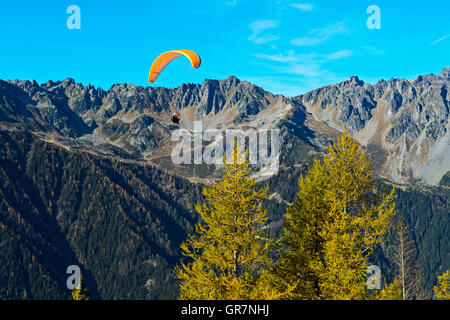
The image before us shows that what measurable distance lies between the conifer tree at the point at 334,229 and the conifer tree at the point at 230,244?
163 centimetres

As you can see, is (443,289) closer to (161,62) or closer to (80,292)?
(80,292)

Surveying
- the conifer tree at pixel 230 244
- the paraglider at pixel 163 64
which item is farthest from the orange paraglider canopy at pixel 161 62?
the conifer tree at pixel 230 244

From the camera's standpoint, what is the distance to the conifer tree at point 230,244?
1911cm

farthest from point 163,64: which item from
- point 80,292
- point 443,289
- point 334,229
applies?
point 443,289

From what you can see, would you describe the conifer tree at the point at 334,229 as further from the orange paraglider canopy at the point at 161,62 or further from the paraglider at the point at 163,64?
the orange paraglider canopy at the point at 161,62

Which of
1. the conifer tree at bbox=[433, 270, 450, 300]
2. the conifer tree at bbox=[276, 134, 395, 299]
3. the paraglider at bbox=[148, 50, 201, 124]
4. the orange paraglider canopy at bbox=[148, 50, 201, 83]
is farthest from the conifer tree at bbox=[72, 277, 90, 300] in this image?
the conifer tree at bbox=[433, 270, 450, 300]

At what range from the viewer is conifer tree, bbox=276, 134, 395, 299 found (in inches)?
726

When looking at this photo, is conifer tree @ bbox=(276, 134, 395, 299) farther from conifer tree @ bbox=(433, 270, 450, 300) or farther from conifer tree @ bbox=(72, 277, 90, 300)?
conifer tree @ bbox=(72, 277, 90, 300)

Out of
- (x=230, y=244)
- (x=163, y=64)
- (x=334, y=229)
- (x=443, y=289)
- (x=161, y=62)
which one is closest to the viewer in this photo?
(x=334, y=229)

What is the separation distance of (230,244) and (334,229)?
5.40 metres

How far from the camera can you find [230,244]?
19.5 m

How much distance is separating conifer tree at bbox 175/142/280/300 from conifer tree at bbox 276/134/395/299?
163 centimetres
